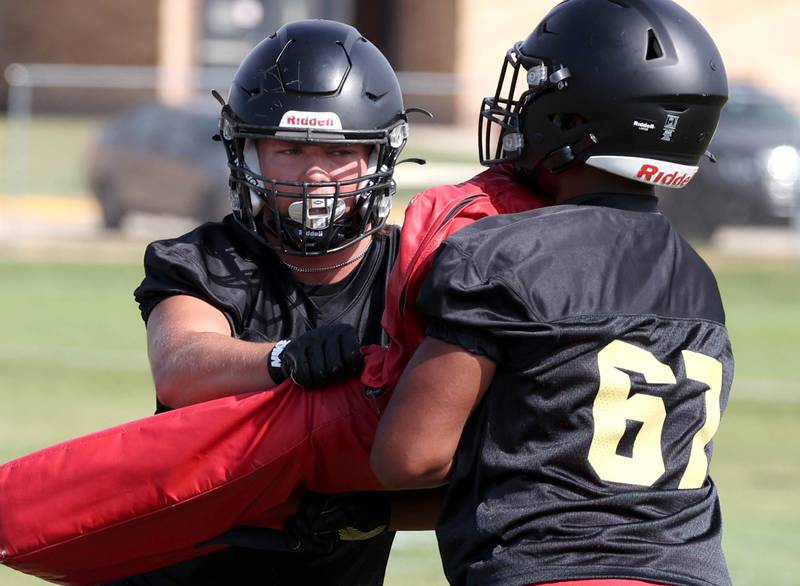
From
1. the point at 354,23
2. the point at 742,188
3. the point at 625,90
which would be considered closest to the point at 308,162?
the point at 625,90

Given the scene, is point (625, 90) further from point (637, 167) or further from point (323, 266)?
point (323, 266)

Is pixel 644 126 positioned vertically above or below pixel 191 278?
above

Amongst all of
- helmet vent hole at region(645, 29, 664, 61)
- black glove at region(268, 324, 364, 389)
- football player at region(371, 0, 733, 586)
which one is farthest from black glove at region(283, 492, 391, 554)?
helmet vent hole at region(645, 29, 664, 61)

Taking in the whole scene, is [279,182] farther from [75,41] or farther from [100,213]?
[75,41]

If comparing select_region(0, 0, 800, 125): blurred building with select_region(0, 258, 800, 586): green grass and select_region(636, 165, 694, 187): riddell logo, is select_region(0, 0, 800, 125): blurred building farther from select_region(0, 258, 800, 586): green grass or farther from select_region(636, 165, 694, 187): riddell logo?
select_region(636, 165, 694, 187): riddell logo

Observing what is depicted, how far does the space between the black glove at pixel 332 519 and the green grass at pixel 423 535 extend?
231 cm

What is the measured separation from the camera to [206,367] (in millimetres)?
3242

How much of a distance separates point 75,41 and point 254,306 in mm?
21866

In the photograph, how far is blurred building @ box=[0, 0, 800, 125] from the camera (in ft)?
78.3

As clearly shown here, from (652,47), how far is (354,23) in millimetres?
24721

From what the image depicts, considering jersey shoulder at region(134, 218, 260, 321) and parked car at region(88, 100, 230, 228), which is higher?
jersey shoulder at region(134, 218, 260, 321)

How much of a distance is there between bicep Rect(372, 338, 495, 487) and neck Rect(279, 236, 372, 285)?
1.03 m

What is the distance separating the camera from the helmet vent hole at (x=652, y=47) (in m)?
2.85

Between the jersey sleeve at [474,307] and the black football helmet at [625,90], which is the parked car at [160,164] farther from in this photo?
the jersey sleeve at [474,307]
